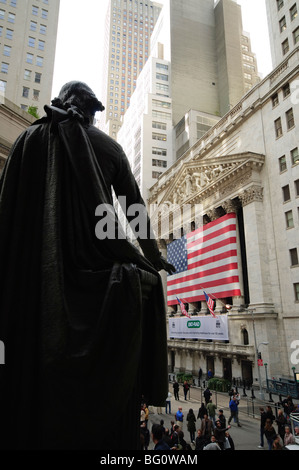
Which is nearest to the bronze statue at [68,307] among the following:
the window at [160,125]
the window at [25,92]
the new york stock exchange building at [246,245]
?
the new york stock exchange building at [246,245]

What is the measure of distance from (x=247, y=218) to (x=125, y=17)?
147338 mm

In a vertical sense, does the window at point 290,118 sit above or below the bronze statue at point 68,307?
above

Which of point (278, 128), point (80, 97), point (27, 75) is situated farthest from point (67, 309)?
point (27, 75)

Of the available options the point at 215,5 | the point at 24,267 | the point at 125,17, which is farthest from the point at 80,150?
the point at 125,17

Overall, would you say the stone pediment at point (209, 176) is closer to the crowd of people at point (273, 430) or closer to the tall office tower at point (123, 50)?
the crowd of people at point (273, 430)

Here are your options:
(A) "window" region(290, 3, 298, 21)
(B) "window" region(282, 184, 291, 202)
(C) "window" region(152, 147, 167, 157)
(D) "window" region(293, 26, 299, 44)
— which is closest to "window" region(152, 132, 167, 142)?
(C) "window" region(152, 147, 167, 157)

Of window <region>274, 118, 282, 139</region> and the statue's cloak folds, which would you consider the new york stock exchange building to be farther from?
the statue's cloak folds

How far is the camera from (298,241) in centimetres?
2802

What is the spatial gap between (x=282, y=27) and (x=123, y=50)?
11742cm

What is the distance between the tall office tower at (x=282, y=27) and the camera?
1368 inches

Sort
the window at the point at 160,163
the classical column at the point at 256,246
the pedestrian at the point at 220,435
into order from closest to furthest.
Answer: the pedestrian at the point at 220,435 → the classical column at the point at 256,246 → the window at the point at 160,163

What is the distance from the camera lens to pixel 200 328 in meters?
36.4

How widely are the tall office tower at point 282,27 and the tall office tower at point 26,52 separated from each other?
102ft

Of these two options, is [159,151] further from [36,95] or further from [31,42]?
[31,42]
